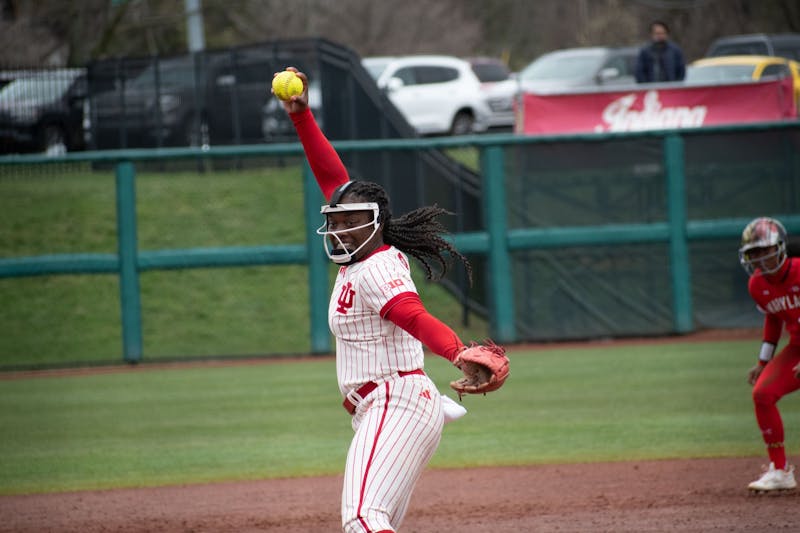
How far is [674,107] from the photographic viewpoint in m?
17.3

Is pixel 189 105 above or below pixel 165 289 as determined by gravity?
above

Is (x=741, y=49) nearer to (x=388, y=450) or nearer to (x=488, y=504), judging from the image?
(x=488, y=504)

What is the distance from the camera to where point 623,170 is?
15695 mm

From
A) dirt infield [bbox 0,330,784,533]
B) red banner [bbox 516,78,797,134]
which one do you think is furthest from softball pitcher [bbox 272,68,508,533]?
red banner [bbox 516,78,797,134]

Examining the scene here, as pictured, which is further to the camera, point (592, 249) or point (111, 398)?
point (592, 249)

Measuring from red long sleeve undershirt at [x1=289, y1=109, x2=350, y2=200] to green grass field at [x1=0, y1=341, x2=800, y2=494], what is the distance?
154 inches

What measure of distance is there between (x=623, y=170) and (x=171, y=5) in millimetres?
27809

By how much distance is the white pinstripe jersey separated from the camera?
4789 mm

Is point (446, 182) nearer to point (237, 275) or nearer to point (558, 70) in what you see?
point (237, 275)

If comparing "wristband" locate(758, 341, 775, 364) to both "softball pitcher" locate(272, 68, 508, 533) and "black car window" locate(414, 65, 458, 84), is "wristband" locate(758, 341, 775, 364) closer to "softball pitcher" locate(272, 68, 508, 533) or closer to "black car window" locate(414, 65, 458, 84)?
"softball pitcher" locate(272, 68, 508, 533)

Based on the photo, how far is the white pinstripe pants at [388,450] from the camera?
4547 millimetres

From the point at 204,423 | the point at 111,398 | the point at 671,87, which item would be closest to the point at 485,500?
the point at 204,423

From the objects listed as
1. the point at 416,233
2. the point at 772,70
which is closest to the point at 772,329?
the point at 416,233

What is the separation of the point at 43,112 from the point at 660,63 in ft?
37.6
